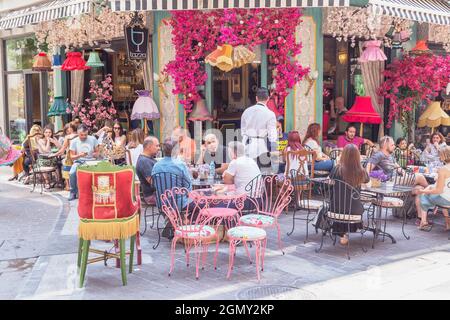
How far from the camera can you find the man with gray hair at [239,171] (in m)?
7.32

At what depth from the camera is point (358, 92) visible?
13.0 m

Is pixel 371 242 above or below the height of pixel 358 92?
below

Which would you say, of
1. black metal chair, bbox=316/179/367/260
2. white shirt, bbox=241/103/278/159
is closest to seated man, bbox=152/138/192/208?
black metal chair, bbox=316/179/367/260

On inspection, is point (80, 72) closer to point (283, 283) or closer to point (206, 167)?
point (206, 167)

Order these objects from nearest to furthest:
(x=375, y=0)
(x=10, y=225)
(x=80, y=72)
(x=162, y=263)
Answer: (x=162, y=263) < (x=10, y=225) < (x=375, y=0) < (x=80, y=72)

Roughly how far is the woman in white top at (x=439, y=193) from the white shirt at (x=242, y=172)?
8.53ft

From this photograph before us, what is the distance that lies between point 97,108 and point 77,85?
1.13m

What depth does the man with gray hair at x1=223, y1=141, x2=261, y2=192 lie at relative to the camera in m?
7.32

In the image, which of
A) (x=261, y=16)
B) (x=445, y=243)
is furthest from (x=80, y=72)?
(x=445, y=243)

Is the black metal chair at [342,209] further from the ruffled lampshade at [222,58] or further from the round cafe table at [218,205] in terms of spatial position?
the ruffled lampshade at [222,58]

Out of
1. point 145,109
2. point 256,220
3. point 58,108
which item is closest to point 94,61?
point 58,108

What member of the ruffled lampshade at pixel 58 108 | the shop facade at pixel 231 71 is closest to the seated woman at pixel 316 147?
the shop facade at pixel 231 71

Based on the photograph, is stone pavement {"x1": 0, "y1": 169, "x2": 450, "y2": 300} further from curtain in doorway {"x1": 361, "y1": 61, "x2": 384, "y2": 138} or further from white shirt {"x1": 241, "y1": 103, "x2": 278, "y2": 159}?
curtain in doorway {"x1": 361, "y1": 61, "x2": 384, "y2": 138}

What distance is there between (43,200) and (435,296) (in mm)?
7862
